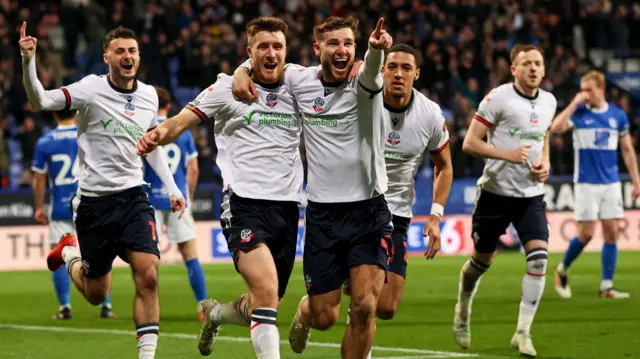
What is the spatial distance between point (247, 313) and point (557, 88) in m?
19.1

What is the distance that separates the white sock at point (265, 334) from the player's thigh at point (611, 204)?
7.50m

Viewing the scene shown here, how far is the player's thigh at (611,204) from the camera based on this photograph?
13250 mm

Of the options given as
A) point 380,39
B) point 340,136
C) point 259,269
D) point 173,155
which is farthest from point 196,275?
point 380,39

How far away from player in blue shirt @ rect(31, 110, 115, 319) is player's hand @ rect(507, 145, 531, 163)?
15.2 feet

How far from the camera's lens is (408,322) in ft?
36.7

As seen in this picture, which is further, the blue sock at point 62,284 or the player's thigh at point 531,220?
the blue sock at point 62,284

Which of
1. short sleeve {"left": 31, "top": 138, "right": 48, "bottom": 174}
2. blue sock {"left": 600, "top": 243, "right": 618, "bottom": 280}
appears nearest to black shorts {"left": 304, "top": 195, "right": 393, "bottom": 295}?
short sleeve {"left": 31, "top": 138, "right": 48, "bottom": 174}

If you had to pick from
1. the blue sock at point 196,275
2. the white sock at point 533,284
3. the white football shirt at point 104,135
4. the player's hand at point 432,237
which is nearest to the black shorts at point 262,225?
the player's hand at point 432,237

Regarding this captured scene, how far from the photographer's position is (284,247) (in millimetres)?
7203

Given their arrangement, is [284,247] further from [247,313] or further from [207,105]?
[207,105]

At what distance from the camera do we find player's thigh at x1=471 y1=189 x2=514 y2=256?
9.40 metres

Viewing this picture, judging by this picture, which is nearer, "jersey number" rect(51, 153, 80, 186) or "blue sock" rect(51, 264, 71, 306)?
"jersey number" rect(51, 153, 80, 186)

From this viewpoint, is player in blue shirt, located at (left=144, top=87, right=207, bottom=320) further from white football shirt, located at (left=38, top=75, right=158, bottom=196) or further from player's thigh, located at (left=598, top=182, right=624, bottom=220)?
player's thigh, located at (left=598, top=182, right=624, bottom=220)

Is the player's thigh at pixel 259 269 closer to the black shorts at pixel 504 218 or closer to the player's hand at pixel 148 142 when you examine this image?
the player's hand at pixel 148 142
